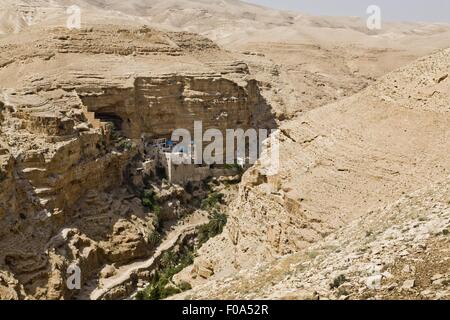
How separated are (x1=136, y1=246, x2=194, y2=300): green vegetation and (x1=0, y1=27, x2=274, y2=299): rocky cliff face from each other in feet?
2.63

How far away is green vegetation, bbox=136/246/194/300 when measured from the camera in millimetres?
15383

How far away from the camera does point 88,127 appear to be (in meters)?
22.3

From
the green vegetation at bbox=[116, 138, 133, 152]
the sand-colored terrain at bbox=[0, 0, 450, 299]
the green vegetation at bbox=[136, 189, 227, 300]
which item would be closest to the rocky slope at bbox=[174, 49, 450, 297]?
the sand-colored terrain at bbox=[0, 0, 450, 299]

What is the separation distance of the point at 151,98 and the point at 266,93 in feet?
40.6

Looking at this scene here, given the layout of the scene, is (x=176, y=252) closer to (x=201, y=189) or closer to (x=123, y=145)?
(x=123, y=145)

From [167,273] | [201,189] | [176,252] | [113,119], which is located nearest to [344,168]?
[167,273]

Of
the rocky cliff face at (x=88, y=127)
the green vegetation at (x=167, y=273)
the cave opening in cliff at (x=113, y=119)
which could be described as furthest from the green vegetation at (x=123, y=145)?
the green vegetation at (x=167, y=273)

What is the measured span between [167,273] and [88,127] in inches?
260

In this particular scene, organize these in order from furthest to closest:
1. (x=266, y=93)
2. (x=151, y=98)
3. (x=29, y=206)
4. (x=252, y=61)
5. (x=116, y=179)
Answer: (x=252, y=61) → (x=266, y=93) → (x=151, y=98) → (x=116, y=179) → (x=29, y=206)

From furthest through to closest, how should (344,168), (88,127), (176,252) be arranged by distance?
1. (88,127)
2. (176,252)
3. (344,168)

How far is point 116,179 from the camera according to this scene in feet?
75.2
